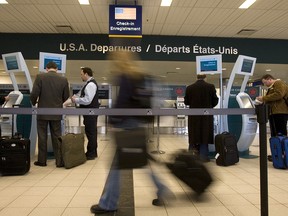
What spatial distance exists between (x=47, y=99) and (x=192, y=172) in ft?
9.65

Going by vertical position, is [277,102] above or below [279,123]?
above

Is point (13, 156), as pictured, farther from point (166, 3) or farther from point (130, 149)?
point (166, 3)

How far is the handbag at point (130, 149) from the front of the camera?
2174 millimetres

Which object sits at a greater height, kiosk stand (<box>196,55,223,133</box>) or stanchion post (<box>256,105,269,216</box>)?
kiosk stand (<box>196,55,223,133</box>)

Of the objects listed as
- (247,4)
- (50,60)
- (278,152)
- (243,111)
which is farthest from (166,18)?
(243,111)

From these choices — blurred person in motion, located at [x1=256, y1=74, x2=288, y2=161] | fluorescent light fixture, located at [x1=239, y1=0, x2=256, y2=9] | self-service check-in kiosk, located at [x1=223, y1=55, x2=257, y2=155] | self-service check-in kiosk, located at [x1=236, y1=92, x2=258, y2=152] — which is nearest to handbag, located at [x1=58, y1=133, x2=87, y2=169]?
self-service check-in kiosk, located at [x1=223, y1=55, x2=257, y2=155]

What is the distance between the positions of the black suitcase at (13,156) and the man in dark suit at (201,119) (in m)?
2.62

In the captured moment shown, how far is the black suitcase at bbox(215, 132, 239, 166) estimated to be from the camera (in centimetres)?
448

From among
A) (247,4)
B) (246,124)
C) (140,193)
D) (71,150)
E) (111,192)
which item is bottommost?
(140,193)

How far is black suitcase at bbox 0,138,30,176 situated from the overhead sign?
332 centimetres

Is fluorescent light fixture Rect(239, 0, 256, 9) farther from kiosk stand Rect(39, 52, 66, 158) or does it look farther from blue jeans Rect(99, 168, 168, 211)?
blue jeans Rect(99, 168, 168, 211)

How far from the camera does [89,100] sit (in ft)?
15.1

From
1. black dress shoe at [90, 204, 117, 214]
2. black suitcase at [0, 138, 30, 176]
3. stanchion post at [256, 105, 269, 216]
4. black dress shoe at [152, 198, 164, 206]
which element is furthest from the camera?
black suitcase at [0, 138, 30, 176]

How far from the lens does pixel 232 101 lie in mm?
5539
